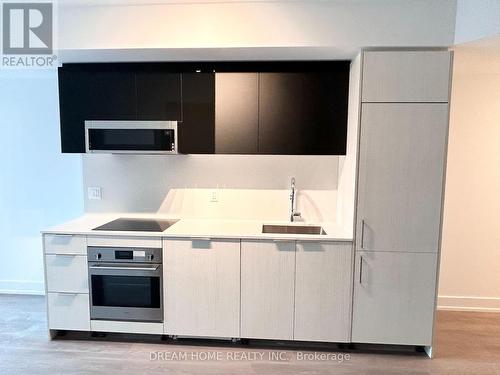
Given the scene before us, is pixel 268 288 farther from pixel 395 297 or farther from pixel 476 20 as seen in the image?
pixel 476 20

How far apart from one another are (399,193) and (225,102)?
1.48 m

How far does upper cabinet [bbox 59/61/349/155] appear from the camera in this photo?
2.78m

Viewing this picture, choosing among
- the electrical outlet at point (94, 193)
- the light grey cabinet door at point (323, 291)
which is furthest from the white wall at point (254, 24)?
the light grey cabinet door at point (323, 291)

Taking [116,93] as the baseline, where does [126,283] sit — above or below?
below

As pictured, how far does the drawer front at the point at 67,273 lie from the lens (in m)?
2.73

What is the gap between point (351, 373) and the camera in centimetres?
247

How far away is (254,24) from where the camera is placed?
8.00 ft

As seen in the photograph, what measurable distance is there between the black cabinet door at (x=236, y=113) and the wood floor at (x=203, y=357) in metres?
1.57

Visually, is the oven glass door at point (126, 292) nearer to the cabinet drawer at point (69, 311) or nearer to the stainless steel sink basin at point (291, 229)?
the cabinet drawer at point (69, 311)

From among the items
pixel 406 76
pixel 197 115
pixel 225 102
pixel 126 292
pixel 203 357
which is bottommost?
pixel 203 357

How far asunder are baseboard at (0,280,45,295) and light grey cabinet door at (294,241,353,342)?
2737mm

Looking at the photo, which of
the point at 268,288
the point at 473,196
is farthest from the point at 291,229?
the point at 473,196

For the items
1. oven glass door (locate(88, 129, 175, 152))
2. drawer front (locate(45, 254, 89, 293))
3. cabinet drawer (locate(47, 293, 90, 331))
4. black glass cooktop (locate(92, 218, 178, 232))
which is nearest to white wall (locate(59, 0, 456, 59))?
oven glass door (locate(88, 129, 175, 152))

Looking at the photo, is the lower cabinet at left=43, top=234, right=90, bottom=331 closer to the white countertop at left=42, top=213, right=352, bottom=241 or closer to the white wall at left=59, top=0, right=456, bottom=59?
the white countertop at left=42, top=213, right=352, bottom=241
